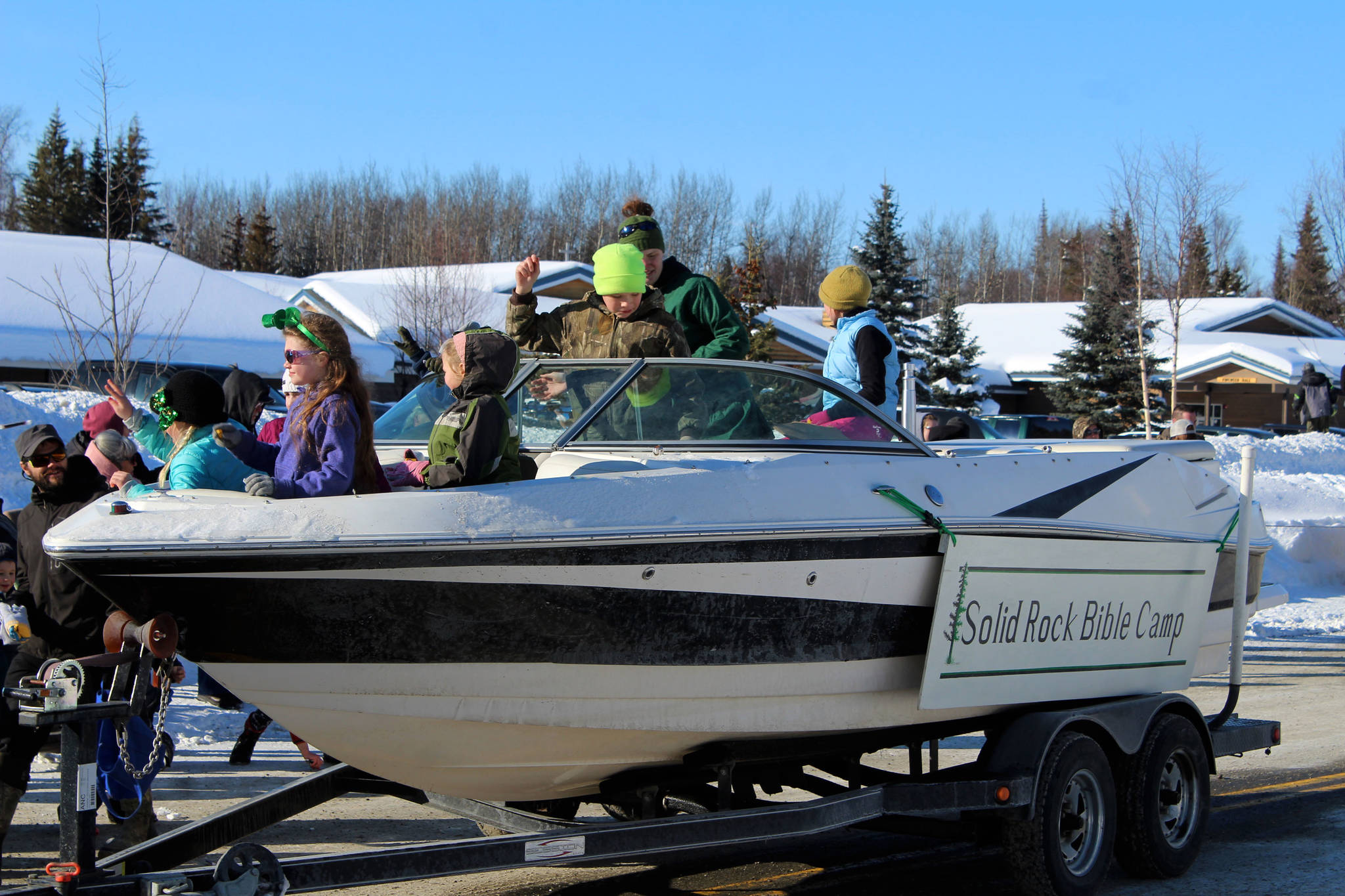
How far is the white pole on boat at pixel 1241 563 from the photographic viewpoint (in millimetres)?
5430

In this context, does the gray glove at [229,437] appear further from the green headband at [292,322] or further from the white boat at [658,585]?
the white boat at [658,585]

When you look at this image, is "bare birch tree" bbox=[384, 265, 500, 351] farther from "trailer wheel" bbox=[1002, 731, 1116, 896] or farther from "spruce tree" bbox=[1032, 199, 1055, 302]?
"spruce tree" bbox=[1032, 199, 1055, 302]

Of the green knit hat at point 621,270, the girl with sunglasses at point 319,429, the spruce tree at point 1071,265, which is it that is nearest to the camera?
the girl with sunglasses at point 319,429

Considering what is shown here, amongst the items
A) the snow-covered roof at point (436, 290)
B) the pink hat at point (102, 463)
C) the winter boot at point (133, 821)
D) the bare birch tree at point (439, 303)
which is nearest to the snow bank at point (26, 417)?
the pink hat at point (102, 463)

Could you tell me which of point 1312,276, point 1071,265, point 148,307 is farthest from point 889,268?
point 1071,265

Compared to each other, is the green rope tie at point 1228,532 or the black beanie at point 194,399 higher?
the black beanie at point 194,399

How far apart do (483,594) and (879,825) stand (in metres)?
1.91

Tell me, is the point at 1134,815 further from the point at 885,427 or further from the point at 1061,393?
the point at 1061,393

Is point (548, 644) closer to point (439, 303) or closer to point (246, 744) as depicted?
point (246, 744)

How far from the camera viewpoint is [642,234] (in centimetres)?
575

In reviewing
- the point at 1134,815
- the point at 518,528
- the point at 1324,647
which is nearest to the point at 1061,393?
the point at 1324,647

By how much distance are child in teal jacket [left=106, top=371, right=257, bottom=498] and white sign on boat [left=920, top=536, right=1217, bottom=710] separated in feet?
7.77

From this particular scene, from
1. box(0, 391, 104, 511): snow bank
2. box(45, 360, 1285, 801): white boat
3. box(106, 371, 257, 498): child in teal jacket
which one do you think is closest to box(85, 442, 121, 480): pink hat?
box(106, 371, 257, 498): child in teal jacket

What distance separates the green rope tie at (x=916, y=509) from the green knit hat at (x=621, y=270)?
4.94 ft
